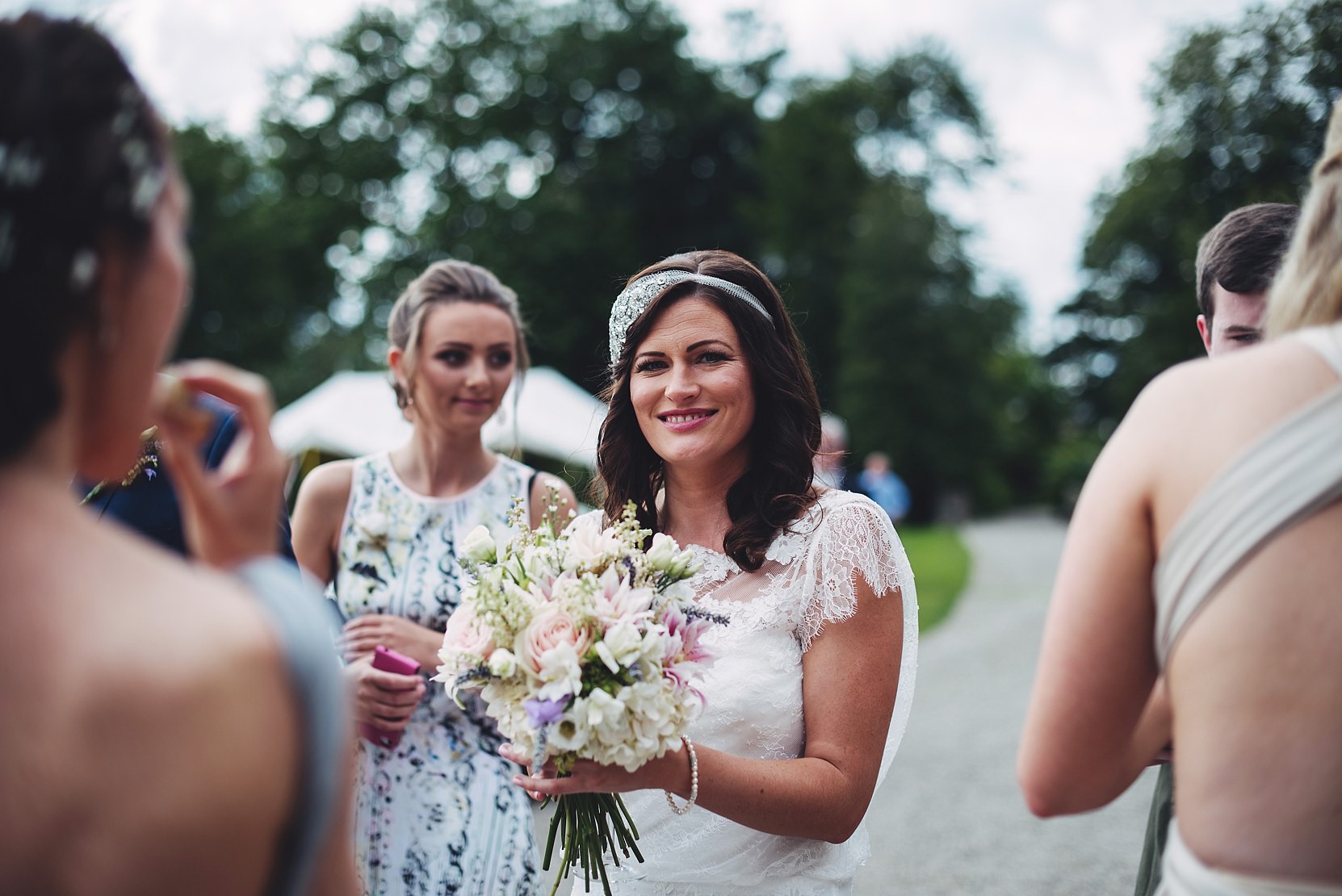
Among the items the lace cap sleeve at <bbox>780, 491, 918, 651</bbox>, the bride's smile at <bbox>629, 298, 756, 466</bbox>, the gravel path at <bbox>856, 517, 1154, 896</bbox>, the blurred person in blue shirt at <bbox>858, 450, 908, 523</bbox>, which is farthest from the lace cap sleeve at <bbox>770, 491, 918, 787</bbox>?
the blurred person in blue shirt at <bbox>858, 450, 908, 523</bbox>

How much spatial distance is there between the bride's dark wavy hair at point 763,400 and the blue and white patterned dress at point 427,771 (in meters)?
0.93

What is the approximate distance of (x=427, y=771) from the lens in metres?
3.42

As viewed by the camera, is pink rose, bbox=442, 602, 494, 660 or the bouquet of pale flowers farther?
pink rose, bbox=442, 602, 494, 660

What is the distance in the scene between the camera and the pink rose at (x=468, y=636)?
89.2 inches

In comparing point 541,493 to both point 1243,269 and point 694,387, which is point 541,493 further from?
Answer: point 1243,269

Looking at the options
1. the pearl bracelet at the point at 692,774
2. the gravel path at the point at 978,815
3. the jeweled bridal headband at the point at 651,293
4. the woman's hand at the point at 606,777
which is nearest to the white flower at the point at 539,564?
the woman's hand at the point at 606,777

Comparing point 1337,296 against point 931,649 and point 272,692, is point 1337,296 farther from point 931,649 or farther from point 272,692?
point 931,649

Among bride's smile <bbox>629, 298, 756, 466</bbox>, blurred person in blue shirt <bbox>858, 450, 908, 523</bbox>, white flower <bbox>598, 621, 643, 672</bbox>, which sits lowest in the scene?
white flower <bbox>598, 621, 643, 672</bbox>

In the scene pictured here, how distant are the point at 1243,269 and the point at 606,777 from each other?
2258 millimetres

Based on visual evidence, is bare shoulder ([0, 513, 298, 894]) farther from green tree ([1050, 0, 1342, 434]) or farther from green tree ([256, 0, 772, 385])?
green tree ([256, 0, 772, 385])

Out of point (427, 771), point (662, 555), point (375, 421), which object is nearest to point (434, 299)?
point (427, 771)

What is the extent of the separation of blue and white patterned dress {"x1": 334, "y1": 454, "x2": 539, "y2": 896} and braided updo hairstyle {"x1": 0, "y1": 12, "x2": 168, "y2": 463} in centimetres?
256

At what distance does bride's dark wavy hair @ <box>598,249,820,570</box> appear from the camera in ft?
9.50

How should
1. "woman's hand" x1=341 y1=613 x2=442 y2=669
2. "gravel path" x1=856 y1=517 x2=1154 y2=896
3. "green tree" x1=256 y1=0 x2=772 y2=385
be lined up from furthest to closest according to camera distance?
"green tree" x1=256 y1=0 x2=772 y2=385, "gravel path" x1=856 y1=517 x2=1154 y2=896, "woman's hand" x1=341 y1=613 x2=442 y2=669
